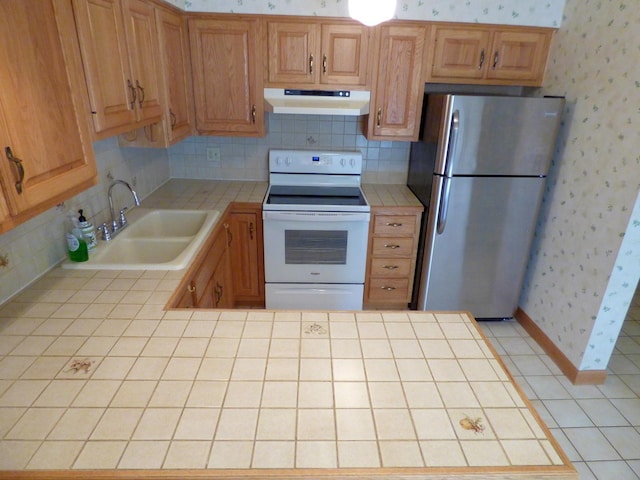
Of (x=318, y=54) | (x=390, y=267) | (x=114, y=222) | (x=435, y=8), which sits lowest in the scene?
(x=390, y=267)

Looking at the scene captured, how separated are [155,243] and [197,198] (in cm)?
71

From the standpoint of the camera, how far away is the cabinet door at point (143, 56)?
1703 millimetres

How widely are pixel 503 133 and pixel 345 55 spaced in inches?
43.3

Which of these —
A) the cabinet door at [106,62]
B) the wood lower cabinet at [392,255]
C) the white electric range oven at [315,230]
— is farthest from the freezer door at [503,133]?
the cabinet door at [106,62]

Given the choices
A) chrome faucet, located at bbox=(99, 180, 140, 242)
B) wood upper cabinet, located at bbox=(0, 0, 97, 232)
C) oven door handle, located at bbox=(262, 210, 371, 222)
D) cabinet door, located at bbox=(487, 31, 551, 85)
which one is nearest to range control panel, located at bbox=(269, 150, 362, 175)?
oven door handle, located at bbox=(262, 210, 371, 222)

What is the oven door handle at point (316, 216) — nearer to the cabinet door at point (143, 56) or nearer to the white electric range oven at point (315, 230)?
the white electric range oven at point (315, 230)

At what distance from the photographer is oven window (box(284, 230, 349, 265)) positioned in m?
2.70

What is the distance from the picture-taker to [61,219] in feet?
5.55

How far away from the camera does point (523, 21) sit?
2.47 meters

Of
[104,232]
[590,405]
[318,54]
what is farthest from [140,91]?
[590,405]

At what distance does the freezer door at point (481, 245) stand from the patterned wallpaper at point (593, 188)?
17cm

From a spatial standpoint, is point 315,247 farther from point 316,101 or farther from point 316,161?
point 316,101

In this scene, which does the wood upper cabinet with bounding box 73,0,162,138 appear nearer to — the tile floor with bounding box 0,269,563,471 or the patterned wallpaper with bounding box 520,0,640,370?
the tile floor with bounding box 0,269,563,471

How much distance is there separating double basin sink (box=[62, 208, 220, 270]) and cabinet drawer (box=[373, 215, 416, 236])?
3.56 ft
